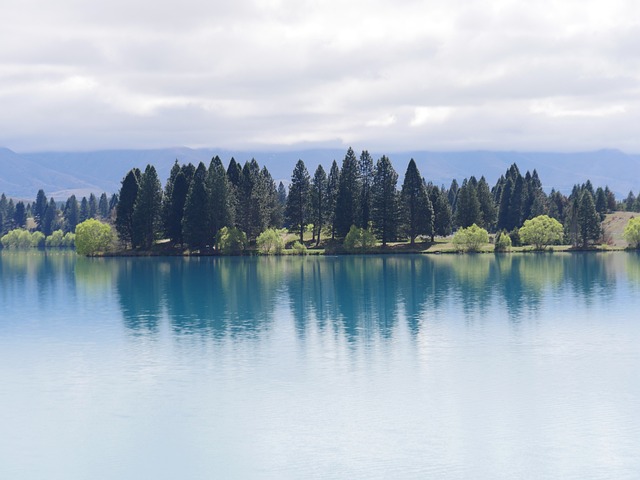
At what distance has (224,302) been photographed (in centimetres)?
8606

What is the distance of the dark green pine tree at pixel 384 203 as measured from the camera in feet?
577

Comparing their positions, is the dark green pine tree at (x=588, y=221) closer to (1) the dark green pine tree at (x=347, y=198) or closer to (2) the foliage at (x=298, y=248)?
(1) the dark green pine tree at (x=347, y=198)

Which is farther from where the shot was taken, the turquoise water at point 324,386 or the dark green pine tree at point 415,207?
the dark green pine tree at point 415,207

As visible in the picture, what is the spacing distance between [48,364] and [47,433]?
1585cm

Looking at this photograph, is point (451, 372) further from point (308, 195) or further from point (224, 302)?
point (308, 195)

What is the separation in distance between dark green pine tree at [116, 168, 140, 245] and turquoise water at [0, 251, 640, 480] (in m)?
93.1

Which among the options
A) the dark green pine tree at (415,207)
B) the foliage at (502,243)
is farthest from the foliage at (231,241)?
the foliage at (502,243)

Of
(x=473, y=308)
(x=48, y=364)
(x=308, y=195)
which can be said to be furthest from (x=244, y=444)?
(x=308, y=195)

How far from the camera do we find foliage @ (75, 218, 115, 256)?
7205 inches

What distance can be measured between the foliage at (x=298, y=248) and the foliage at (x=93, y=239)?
133ft

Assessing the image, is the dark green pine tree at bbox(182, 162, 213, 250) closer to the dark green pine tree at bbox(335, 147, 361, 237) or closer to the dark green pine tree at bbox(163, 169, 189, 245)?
the dark green pine tree at bbox(163, 169, 189, 245)

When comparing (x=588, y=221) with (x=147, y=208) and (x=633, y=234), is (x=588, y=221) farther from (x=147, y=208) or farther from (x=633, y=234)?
(x=147, y=208)

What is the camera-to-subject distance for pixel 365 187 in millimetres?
179875

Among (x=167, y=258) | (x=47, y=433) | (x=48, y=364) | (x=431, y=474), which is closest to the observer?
(x=431, y=474)
